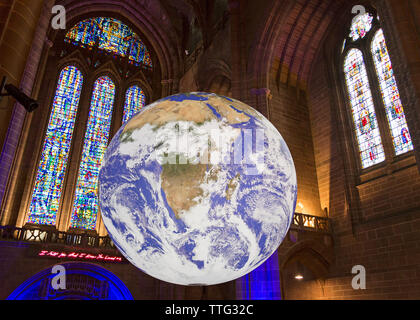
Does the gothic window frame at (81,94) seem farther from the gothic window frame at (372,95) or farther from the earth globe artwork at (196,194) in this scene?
the earth globe artwork at (196,194)

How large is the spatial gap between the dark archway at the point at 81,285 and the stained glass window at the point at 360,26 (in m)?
10.8

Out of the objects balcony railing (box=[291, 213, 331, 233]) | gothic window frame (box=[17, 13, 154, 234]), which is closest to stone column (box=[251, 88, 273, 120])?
balcony railing (box=[291, 213, 331, 233])

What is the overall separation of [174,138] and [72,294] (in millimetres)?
9552

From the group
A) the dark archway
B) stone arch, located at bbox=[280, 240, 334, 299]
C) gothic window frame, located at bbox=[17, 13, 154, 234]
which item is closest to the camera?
stone arch, located at bbox=[280, 240, 334, 299]

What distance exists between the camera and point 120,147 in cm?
226

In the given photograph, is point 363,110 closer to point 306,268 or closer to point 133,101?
point 306,268

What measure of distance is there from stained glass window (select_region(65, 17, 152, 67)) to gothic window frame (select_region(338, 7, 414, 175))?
360 inches

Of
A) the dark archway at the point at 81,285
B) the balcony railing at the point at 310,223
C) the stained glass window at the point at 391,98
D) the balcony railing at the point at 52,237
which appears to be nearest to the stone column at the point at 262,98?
the balcony railing at the point at 310,223

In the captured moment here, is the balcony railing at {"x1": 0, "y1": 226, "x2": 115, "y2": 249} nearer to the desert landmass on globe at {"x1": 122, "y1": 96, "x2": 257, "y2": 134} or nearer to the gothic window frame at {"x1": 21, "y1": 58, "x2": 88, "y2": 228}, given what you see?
the gothic window frame at {"x1": 21, "y1": 58, "x2": 88, "y2": 228}

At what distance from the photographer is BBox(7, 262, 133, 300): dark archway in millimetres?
9297

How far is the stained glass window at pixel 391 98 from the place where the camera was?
831 cm

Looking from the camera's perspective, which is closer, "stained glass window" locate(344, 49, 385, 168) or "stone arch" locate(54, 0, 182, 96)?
"stained glass window" locate(344, 49, 385, 168)
